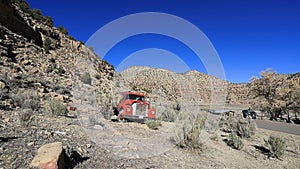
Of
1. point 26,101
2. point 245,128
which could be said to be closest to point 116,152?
point 26,101

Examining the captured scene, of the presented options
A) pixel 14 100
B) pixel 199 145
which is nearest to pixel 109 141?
pixel 199 145

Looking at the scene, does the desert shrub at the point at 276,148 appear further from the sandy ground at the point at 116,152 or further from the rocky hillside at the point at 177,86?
the rocky hillside at the point at 177,86

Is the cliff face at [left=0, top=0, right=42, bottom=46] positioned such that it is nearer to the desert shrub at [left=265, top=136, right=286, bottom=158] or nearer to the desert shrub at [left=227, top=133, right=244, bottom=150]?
the desert shrub at [left=227, top=133, right=244, bottom=150]

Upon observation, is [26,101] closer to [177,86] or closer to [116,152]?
[116,152]

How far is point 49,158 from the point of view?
3.56 meters

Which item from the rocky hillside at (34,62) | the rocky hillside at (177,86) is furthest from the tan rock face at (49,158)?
the rocky hillside at (177,86)

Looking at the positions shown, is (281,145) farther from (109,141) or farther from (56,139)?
(56,139)

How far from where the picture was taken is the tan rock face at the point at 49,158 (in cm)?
346

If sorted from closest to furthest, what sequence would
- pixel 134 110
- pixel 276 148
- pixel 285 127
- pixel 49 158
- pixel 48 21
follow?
pixel 49 158 → pixel 276 148 → pixel 134 110 → pixel 285 127 → pixel 48 21

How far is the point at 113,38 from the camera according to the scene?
52.3 feet

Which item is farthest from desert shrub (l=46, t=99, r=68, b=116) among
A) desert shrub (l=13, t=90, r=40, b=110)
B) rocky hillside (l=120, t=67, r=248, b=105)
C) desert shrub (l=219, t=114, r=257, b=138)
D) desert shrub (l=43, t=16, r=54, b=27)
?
rocky hillside (l=120, t=67, r=248, b=105)

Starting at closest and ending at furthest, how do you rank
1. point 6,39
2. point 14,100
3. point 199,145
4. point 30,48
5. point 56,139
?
point 56,139, point 199,145, point 14,100, point 6,39, point 30,48

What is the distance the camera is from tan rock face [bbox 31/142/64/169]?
11.3 feet

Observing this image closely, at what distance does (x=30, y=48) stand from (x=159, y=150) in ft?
70.5
